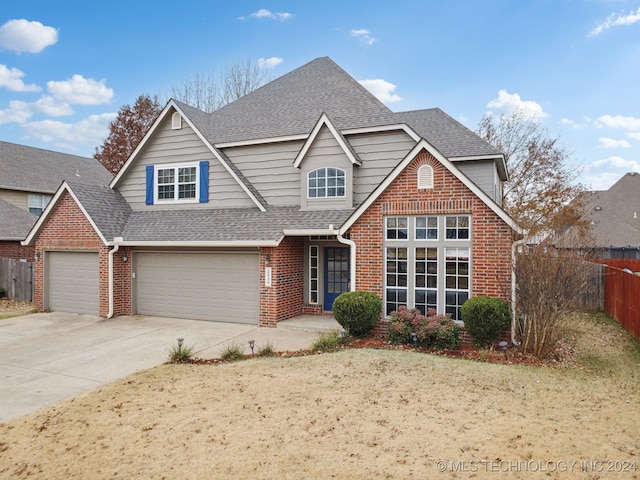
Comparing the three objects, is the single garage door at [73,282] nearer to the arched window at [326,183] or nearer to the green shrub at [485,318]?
the arched window at [326,183]

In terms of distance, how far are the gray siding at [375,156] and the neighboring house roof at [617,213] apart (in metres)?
21.9

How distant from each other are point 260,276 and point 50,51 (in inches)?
661

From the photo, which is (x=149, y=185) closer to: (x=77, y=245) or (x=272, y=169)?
(x=77, y=245)

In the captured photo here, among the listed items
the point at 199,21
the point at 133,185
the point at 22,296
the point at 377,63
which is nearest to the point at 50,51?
the point at 199,21

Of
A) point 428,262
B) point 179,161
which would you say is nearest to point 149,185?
point 179,161

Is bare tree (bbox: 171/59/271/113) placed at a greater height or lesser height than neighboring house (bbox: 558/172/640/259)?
greater

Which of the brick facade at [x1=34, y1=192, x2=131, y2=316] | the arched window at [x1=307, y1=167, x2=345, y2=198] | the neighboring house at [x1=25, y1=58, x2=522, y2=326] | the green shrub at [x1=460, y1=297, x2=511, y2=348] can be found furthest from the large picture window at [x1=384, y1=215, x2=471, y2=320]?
the brick facade at [x1=34, y1=192, x2=131, y2=316]

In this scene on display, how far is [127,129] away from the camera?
35219 mm

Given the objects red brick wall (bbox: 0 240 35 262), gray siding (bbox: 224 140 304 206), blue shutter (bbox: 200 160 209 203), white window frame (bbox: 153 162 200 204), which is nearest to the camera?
gray siding (bbox: 224 140 304 206)

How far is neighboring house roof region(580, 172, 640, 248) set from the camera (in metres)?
29.9

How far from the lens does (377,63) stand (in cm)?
1983

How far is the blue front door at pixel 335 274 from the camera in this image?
12.9m

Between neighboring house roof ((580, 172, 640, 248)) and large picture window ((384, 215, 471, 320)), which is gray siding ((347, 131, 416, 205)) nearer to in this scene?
large picture window ((384, 215, 471, 320))

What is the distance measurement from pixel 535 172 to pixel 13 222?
27.7 meters
